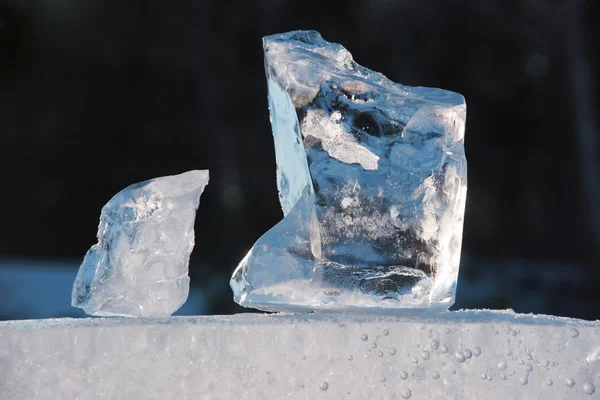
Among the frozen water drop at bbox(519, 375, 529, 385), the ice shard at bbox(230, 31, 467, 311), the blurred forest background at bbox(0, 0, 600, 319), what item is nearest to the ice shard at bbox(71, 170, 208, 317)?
the ice shard at bbox(230, 31, 467, 311)

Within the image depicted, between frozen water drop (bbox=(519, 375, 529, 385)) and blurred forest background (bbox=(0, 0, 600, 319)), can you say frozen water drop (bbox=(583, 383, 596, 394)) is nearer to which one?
frozen water drop (bbox=(519, 375, 529, 385))

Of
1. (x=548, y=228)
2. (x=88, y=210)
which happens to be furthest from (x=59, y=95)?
(x=548, y=228)

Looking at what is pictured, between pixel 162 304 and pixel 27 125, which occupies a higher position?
pixel 27 125

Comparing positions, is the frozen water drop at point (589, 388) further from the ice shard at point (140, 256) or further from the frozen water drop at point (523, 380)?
the ice shard at point (140, 256)

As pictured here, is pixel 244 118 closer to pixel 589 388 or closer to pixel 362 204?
pixel 362 204

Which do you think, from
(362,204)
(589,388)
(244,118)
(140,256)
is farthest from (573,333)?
(244,118)

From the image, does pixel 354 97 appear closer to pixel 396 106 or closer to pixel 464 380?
pixel 396 106
